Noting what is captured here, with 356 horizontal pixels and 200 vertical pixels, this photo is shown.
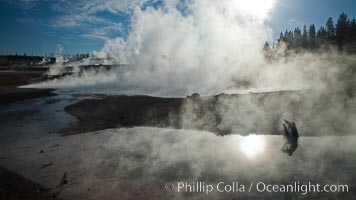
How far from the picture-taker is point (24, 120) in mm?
15789

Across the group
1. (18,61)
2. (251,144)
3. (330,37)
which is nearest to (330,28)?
(330,37)

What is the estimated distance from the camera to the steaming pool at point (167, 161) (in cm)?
646

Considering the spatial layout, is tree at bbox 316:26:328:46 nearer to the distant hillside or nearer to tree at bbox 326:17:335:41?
tree at bbox 326:17:335:41

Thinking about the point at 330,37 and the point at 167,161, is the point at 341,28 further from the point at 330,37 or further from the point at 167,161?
the point at 167,161

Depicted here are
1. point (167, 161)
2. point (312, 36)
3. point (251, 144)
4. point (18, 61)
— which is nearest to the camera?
point (167, 161)

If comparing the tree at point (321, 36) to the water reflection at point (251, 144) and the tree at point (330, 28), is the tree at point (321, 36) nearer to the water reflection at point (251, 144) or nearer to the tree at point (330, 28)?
the tree at point (330, 28)

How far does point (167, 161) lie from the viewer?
8070 mm

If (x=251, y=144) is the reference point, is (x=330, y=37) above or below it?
above

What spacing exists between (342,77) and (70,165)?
2027 centimetres

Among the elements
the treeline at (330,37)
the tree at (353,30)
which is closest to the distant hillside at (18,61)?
the treeline at (330,37)

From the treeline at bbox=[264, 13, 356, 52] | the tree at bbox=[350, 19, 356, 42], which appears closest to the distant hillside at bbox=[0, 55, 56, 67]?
the treeline at bbox=[264, 13, 356, 52]

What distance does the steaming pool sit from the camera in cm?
646

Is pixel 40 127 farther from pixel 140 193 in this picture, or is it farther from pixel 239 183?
pixel 239 183

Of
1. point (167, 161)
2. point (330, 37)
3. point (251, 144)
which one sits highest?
point (330, 37)
